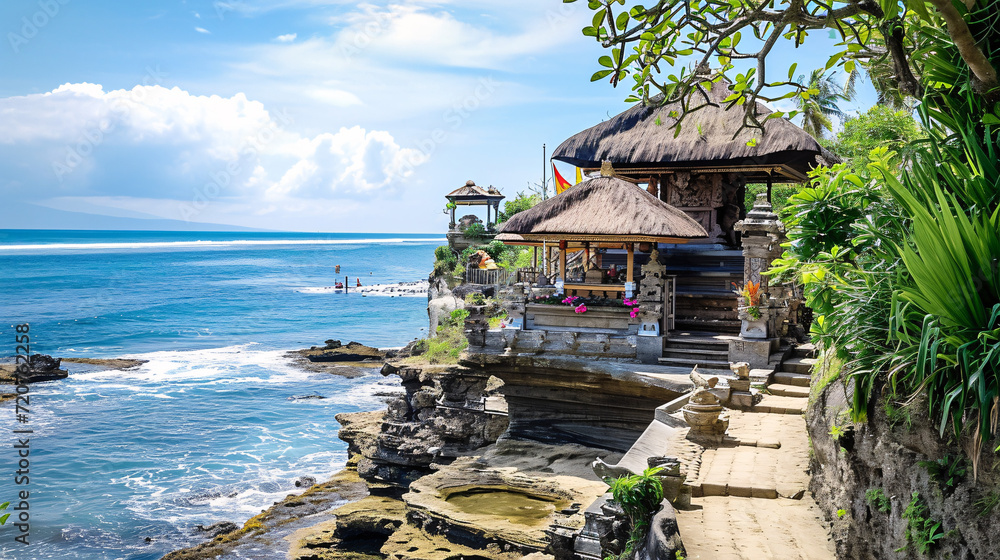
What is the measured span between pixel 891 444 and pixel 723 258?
1537cm

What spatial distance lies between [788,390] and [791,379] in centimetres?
66

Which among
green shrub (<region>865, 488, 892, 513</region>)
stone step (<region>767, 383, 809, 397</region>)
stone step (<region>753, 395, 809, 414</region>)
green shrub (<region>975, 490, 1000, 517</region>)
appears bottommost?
stone step (<region>753, 395, 809, 414</region>)

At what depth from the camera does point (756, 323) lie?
45.0ft

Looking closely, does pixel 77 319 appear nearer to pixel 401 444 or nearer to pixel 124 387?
pixel 124 387

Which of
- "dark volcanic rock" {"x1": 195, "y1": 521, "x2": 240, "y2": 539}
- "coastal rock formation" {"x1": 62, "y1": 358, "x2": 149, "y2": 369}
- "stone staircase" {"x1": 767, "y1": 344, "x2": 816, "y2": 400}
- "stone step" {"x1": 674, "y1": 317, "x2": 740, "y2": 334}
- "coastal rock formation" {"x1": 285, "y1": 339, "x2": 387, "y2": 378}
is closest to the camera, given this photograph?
"stone staircase" {"x1": 767, "y1": 344, "x2": 816, "y2": 400}

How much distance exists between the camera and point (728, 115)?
19.1 meters

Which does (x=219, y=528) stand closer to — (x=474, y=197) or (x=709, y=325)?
(x=709, y=325)

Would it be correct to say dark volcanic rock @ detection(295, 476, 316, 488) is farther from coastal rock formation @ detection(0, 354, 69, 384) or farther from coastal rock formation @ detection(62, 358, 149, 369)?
coastal rock formation @ detection(62, 358, 149, 369)

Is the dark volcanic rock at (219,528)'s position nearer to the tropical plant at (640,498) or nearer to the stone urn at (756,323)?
the stone urn at (756,323)

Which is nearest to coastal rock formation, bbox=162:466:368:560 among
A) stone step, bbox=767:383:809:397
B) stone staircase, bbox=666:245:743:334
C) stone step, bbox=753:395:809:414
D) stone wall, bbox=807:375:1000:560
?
stone staircase, bbox=666:245:743:334

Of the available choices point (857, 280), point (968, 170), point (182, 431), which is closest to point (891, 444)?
point (857, 280)

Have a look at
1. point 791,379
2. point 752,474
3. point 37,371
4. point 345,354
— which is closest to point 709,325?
point 791,379

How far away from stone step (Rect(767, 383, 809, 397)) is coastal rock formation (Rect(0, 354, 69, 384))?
32145mm

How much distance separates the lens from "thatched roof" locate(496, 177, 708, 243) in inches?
610
